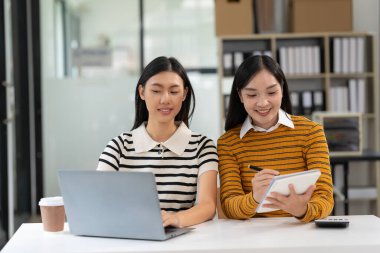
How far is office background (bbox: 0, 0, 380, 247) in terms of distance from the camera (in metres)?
6.00

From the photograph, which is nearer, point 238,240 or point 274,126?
point 238,240

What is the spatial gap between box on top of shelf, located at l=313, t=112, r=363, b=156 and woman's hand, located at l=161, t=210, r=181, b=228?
2.62m

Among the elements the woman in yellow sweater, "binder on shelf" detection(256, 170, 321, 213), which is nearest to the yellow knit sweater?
the woman in yellow sweater

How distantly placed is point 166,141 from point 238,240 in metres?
0.58

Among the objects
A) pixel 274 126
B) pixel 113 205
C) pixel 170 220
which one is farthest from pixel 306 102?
pixel 113 205

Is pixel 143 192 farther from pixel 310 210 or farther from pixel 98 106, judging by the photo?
pixel 98 106

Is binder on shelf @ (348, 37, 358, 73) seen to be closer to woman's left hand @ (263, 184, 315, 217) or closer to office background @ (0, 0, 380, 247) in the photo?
office background @ (0, 0, 380, 247)

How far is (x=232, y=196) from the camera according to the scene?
2.31m

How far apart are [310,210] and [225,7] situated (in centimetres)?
362

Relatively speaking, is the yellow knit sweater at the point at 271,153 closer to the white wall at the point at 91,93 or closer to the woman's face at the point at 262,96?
the woman's face at the point at 262,96

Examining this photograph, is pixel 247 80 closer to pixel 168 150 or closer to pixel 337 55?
pixel 168 150

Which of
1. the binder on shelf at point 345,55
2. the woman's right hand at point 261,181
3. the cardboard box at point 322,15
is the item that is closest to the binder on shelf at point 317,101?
the binder on shelf at point 345,55

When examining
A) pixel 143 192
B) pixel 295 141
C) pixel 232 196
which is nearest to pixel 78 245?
pixel 143 192

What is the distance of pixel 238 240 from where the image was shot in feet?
6.26
